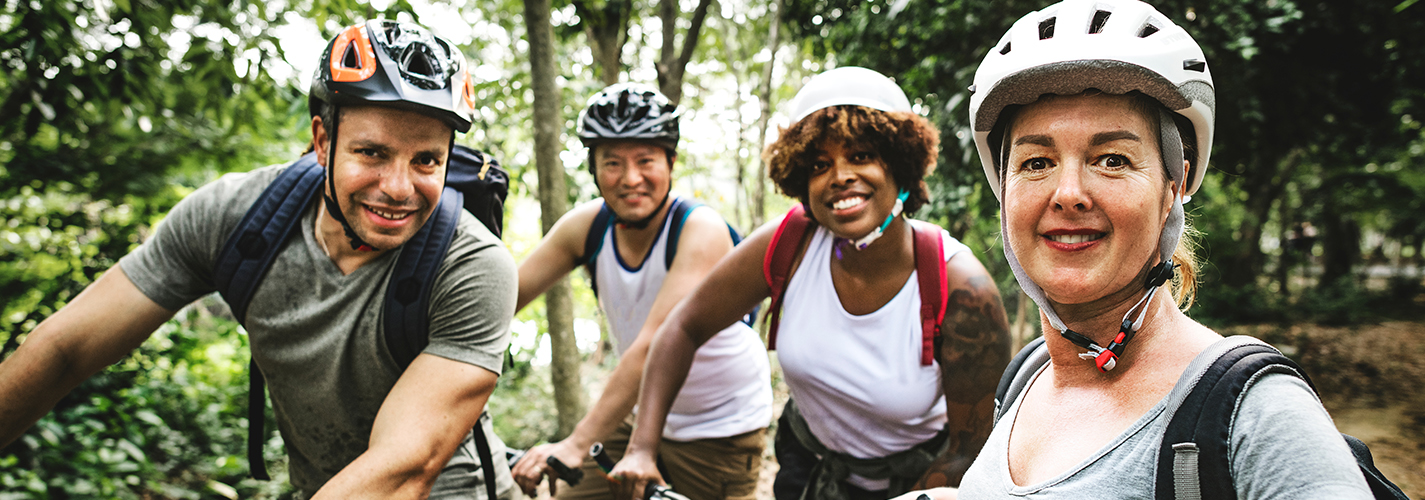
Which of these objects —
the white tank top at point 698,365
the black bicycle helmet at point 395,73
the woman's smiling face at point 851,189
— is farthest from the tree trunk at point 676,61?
the black bicycle helmet at point 395,73

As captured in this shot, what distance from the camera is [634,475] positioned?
8.11 feet

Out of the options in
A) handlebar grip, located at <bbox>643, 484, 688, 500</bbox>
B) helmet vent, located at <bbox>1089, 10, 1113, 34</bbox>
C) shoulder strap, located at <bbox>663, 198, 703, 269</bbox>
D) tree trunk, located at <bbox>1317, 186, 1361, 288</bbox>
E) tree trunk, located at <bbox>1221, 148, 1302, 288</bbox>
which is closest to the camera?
helmet vent, located at <bbox>1089, 10, 1113, 34</bbox>

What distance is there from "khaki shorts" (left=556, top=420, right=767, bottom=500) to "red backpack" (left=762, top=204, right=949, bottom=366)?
106cm

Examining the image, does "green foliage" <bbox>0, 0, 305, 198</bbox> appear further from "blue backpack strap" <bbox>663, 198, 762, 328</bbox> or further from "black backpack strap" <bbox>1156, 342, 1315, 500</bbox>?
"black backpack strap" <bbox>1156, 342, 1315, 500</bbox>

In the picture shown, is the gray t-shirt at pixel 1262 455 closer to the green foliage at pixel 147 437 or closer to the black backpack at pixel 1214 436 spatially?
the black backpack at pixel 1214 436

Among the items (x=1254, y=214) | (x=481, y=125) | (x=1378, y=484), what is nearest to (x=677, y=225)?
(x=1378, y=484)

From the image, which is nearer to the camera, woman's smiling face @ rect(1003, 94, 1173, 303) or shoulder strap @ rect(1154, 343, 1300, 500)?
shoulder strap @ rect(1154, 343, 1300, 500)

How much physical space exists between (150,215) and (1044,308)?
7.24 meters

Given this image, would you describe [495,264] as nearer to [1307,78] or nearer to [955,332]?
[955,332]

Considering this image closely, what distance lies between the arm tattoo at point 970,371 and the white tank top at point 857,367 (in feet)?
0.41

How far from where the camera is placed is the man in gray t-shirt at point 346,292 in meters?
2.12

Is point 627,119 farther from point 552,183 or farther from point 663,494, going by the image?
point 663,494

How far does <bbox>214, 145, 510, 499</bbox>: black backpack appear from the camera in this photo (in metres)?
2.17

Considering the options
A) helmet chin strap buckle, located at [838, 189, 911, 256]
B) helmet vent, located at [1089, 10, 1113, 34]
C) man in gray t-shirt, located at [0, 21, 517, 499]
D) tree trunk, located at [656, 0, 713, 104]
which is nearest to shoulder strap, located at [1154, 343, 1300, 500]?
helmet vent, located at [1089, 10, 1113, 34]
